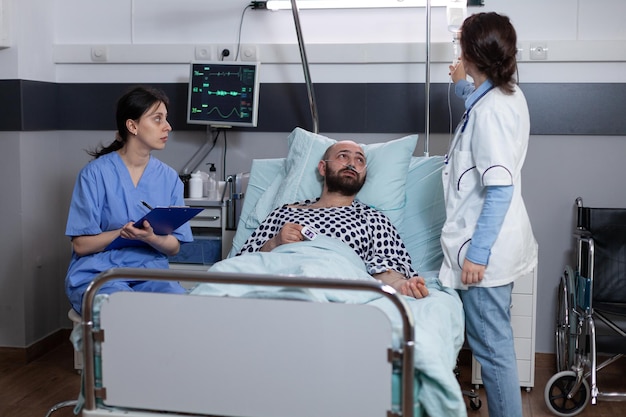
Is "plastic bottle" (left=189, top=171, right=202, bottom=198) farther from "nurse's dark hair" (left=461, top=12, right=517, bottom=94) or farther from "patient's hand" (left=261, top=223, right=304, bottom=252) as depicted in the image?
"nurse's dark hair" (left=461, top=12, right=517, bottom=94)

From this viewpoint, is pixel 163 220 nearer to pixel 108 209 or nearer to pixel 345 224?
pixel 108 209

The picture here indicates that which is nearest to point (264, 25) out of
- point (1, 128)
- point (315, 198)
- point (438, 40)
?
point (438, 40)

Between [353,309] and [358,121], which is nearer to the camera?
[353,309]

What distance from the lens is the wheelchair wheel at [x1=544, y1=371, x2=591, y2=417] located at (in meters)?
3.28

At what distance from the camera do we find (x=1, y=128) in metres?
3.91

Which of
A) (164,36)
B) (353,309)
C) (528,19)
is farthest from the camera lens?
(164,36)

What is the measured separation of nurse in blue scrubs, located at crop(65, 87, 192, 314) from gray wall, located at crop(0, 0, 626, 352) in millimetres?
→ 1078

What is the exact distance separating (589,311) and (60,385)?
2.36 meters

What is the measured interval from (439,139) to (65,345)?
2259mm

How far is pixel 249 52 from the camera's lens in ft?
13.3

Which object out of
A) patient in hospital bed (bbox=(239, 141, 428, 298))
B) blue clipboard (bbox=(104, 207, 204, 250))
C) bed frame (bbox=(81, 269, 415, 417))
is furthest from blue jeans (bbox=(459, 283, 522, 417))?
blue clipboard (bbox=(104, 207, 204, 250))

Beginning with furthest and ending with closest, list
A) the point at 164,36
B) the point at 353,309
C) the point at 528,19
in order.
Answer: the point at 164,36 < the point at 528,19 < the point at 353,309

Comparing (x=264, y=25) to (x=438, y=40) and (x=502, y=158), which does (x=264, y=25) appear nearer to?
(x=438, y=40)

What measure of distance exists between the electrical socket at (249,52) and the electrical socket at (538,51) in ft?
4.44
